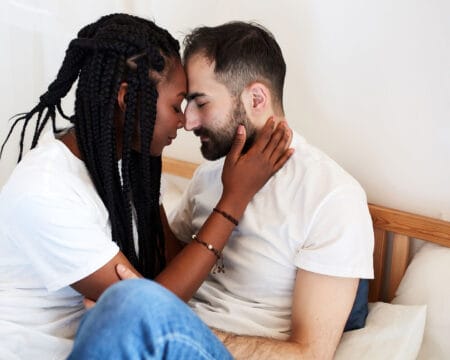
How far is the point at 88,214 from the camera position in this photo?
1.01m

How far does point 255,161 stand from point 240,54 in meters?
0.26

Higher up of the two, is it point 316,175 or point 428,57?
point 428,57

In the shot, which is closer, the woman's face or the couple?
the couple

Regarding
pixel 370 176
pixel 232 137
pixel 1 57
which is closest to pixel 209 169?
pixel 232 137

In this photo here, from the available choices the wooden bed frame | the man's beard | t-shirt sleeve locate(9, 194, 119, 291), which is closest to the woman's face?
the man's beard

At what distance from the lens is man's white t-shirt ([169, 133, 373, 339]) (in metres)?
1.06

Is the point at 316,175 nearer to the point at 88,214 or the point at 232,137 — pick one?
the point at 232,137

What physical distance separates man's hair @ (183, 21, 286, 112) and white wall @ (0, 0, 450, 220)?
23cm

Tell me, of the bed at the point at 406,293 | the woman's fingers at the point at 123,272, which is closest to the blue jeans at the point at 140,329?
the woman's fingers at the point at 123,272

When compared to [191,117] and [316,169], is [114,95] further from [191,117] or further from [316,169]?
[316,169]

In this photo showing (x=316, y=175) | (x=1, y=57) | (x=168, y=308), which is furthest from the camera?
(x=1, y=57)

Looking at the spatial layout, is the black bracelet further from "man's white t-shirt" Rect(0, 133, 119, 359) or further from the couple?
"man's white t-shirt" Rect(0, 133, 119, 359)

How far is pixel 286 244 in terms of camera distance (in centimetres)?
115

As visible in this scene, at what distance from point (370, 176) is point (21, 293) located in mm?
929
